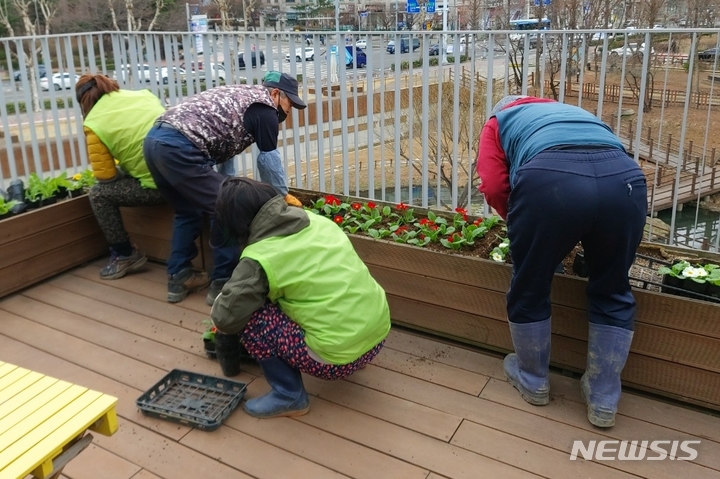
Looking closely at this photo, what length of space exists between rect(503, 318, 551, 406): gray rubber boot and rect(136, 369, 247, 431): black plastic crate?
113 centimetres

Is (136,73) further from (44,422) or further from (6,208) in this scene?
(44,422)

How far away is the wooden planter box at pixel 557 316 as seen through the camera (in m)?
2.35

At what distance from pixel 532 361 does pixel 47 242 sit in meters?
2.94

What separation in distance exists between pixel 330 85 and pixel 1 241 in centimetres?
218

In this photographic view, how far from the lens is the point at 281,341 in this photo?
7.67 feet

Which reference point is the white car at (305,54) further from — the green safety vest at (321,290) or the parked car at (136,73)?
the green safety vest at (321,290)

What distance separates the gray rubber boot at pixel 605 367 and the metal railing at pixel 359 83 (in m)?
1.07

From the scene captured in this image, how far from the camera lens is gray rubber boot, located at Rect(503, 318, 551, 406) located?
7.79 feet

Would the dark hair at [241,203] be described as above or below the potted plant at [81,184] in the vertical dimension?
above

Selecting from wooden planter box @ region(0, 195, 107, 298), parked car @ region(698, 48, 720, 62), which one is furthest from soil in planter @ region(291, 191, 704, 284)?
wooden planter box @ region(0, 195, 107, 298)

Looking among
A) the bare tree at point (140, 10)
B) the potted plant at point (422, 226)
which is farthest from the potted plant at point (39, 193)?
the bare tree at point (140, 10)

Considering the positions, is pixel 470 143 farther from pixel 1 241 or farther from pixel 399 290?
pixel 1 241

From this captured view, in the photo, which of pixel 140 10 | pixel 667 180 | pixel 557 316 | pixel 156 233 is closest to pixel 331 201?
pixel 156 233

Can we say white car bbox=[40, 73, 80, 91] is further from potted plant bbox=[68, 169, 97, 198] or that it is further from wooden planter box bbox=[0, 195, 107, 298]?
wooden planter box bbox=[0, 195, 107, 298]
